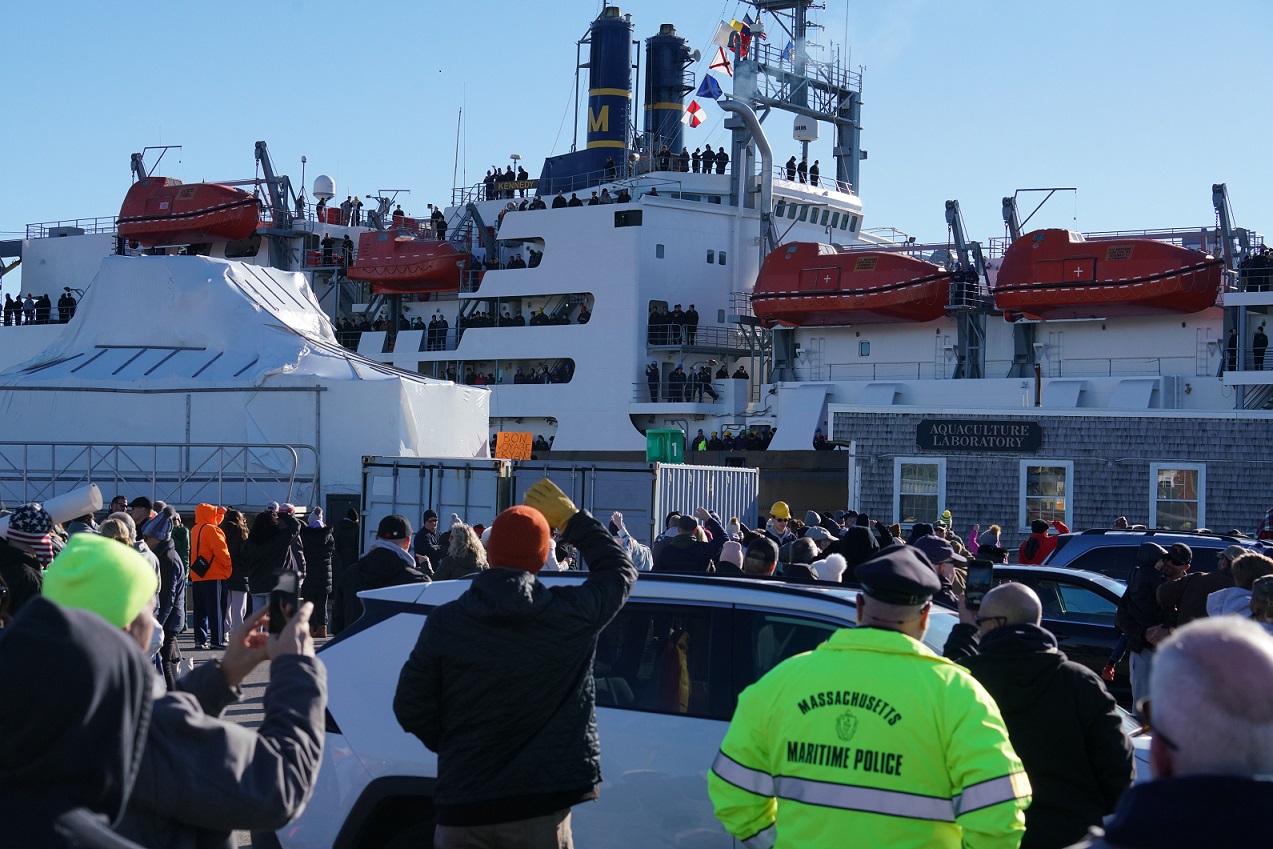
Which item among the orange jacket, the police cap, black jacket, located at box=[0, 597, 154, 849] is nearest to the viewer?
black jacket, located at box=[0, 597, 154, 849]

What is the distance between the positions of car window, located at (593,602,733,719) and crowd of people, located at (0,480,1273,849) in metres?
0.76

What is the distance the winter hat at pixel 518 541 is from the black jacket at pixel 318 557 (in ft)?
34.8

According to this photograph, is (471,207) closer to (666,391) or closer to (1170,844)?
(666,391)

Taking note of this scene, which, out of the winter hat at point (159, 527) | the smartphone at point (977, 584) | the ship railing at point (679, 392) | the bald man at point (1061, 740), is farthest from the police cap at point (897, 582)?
the ship railing at point (679, 392)

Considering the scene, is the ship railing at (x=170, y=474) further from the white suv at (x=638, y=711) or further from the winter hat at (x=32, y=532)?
the white suv at (x=638, y=711)

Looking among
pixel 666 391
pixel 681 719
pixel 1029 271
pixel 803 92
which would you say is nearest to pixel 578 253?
pixel 666 391

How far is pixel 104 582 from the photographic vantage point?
2875 millimetres

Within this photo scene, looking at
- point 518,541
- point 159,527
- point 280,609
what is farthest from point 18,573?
point 159,527

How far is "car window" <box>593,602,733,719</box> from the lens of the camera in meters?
5.33

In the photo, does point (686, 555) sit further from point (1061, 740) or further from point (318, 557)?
point (1061, 740)

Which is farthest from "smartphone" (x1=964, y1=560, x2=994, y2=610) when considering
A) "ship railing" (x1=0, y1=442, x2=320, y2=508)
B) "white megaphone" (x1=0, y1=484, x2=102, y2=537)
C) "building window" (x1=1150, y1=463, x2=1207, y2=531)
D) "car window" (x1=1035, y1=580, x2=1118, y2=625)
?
"building window" (x1=1150, y1=463, x2=1207, y2=531)

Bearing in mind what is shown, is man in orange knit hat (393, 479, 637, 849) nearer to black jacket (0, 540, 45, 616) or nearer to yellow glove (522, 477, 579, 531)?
yellow glove (522, 477, 579, 531)

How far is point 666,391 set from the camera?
136 ft

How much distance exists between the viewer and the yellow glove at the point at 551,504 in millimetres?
4863
